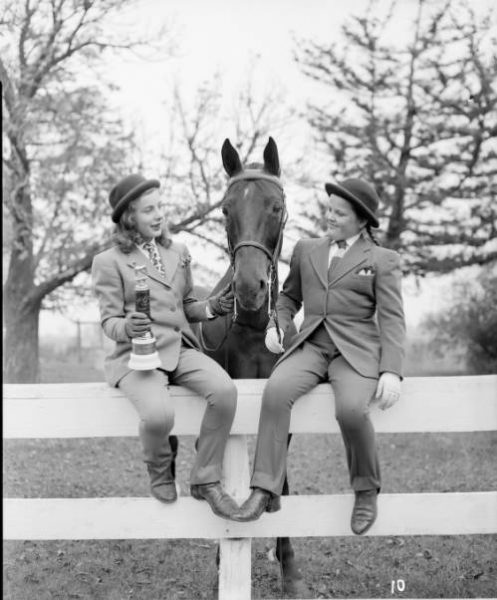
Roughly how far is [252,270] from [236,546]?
133 centimetres

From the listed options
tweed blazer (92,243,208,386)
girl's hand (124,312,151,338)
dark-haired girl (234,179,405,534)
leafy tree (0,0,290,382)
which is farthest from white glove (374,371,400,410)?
leafy tree (0,0,290,382)

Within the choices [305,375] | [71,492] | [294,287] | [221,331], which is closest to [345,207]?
[294,287]

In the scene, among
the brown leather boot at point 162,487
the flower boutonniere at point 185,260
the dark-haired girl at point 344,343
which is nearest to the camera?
the dark-haired girl at point 344,343

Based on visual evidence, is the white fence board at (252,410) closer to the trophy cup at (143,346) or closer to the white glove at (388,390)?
the white glove at (388,390)

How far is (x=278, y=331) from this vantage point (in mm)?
3533

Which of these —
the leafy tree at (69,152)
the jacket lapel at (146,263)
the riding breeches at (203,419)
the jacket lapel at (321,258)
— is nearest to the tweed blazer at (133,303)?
the jacket lapel at (146,263)

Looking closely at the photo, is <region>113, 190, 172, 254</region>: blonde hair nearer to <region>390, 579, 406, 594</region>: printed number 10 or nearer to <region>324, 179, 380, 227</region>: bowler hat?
<region>324, 179, 380, 227</region>: bowler hat

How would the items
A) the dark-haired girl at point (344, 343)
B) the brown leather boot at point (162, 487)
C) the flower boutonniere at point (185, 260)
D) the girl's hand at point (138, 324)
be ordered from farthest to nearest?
the flower boutonniere at point (185, 260) < the brown leather boot at point (162, 487) < the dark-haired girl at point (344, 343) < the girl's hand at point (138, 324)

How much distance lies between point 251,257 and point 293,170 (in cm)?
946

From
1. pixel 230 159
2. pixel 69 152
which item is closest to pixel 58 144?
pixel 69 152

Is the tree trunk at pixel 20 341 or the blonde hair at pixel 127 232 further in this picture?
the tree trunk at pixel 20 341

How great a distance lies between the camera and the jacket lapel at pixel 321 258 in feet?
11.6

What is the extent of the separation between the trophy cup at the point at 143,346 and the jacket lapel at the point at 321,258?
95 cm

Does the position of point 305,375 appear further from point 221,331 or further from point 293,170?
point 293,170
